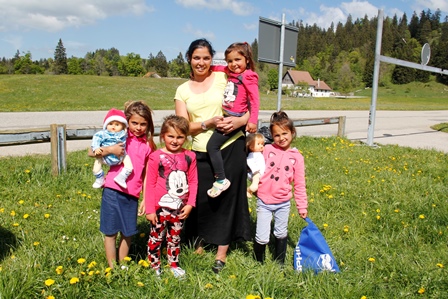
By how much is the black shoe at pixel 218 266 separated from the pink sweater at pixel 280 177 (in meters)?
0.67

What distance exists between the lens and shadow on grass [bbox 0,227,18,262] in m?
3.56

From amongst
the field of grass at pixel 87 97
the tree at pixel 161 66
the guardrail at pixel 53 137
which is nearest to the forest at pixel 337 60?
the tree at pixel 161 66

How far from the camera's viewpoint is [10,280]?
2.64 metres

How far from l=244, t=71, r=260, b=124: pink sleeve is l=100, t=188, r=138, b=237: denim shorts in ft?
3.93

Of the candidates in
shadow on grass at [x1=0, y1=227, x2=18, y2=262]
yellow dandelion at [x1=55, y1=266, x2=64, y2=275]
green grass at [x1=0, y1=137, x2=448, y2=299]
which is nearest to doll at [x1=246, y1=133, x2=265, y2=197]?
green grass at [x1=0, y1=137, x2=448, y2=299]

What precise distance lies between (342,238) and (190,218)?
1.80 metres

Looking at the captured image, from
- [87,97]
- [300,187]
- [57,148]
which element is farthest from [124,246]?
[87,97]

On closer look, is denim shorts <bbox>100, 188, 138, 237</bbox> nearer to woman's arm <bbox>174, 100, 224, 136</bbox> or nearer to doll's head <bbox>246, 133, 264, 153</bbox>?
woman's arm <bbox>174, 100, 224, 136</bbox>

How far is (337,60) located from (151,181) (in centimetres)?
13638

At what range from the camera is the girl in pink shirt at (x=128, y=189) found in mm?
3061

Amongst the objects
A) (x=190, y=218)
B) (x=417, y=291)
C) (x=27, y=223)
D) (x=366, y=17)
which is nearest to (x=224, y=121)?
(x=190, y=218)

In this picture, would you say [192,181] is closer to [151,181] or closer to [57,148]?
[151,181]

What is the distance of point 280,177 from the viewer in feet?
11.2

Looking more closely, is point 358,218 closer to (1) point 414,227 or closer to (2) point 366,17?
(1) point 414,227
